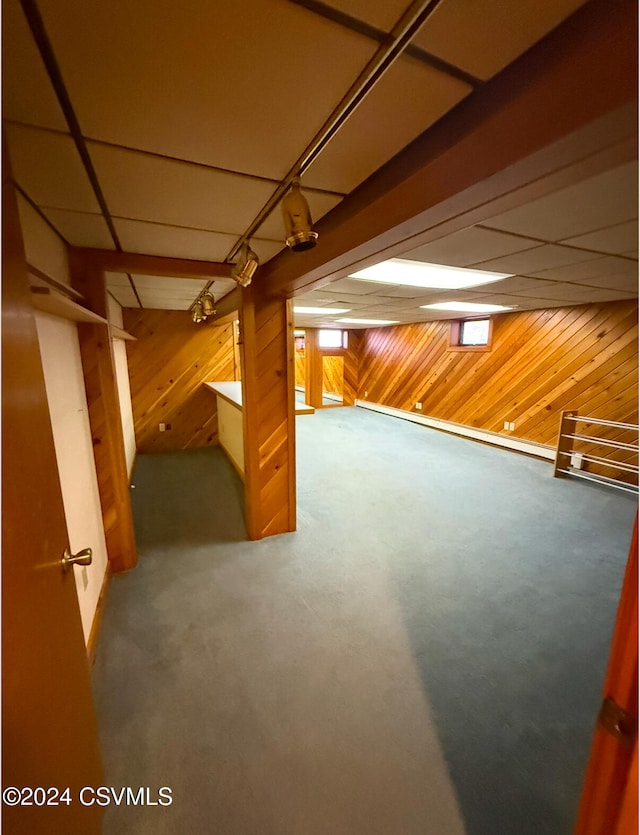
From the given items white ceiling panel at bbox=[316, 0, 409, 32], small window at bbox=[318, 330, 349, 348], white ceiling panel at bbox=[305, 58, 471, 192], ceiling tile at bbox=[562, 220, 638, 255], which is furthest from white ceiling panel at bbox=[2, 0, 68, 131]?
small window at bbox=[318, 330, 349, 348]

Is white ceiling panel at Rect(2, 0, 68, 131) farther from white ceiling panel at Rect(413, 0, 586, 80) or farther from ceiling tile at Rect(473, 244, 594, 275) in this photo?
ceiling tile at Rect(473, 244, 594, 275)

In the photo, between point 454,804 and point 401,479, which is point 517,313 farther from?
point 454,804

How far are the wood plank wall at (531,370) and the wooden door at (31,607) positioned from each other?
497 centimetres

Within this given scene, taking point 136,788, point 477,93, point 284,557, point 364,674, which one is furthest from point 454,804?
point 477,93

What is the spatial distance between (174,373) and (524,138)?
482 cm

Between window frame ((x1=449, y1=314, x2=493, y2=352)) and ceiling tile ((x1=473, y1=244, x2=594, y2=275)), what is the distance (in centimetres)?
301

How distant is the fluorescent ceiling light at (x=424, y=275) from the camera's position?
7.04 ft

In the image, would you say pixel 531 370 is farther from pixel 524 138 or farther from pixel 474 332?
pixel 524 138

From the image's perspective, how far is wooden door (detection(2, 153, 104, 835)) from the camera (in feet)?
1.86

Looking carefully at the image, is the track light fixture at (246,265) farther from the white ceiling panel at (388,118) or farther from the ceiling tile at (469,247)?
the ceiling tile at (469,247)

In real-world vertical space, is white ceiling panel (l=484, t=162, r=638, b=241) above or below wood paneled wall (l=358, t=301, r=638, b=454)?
above

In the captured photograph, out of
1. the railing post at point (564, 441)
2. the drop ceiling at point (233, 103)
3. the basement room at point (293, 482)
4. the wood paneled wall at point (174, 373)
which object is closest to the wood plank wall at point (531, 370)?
the railing post at point (564, 441)

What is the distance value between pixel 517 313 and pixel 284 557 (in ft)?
15.1

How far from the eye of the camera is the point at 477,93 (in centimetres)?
77
